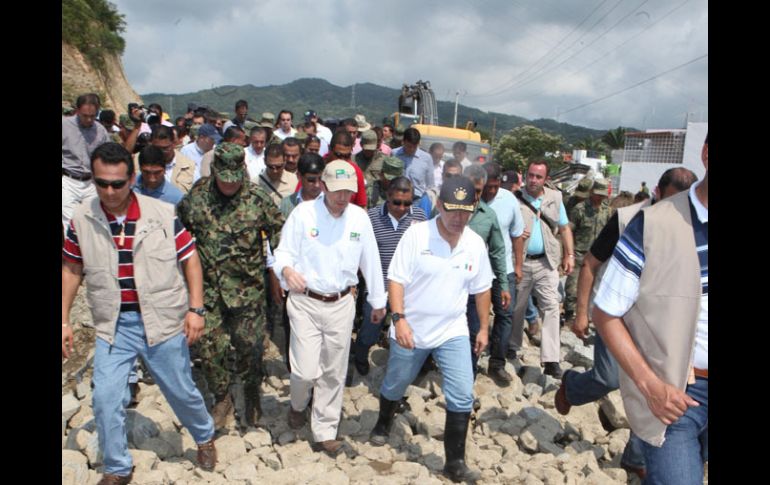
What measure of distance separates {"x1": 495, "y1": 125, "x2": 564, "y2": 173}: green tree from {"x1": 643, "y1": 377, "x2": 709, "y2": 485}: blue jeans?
47.8 metres

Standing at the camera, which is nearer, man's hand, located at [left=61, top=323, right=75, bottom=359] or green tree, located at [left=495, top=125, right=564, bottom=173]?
man's hand, located at [left=61, top=323, right=75, bottom=359]

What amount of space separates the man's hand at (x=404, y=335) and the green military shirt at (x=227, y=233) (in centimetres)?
124

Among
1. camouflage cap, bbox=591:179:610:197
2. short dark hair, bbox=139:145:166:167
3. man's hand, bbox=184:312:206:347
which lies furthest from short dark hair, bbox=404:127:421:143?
man's hand, bbox=184:312:206:347

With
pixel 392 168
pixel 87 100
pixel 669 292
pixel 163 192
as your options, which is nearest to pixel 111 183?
pixel 163 192

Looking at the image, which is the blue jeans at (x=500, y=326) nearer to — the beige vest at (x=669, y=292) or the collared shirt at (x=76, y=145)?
the beige vest at (x=669, y=292)

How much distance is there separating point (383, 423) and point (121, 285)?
2127 millimetres

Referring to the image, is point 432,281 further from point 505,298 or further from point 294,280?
point 505,298

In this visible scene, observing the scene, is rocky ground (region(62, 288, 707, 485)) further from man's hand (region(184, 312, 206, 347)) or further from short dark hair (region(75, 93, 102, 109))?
short dark hair (region(75, 93, 102, 109))

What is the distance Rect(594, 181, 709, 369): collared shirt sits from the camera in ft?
6.37

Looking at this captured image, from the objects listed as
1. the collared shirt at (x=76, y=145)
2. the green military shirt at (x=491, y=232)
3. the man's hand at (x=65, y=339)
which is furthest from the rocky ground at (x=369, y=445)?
the collared shirt at (x=76, y=145)

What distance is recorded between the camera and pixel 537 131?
51.0 metres

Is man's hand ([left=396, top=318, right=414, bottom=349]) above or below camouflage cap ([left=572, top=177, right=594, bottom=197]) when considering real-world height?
below

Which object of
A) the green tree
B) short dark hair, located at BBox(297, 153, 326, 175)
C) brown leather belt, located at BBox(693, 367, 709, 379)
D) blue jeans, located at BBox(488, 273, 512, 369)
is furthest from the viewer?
the green tree

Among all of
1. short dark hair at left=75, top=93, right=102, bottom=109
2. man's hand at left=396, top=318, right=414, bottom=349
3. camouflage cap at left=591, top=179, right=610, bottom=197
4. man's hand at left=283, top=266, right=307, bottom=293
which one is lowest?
man's hand at left=396, top=318, right=414, bottom=349
